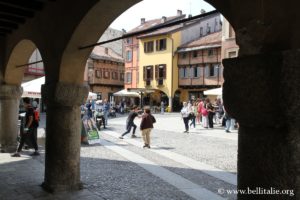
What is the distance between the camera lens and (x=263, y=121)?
228 cm

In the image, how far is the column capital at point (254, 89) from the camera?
2207mm

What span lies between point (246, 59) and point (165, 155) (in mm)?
8413

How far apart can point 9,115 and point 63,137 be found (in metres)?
4.55

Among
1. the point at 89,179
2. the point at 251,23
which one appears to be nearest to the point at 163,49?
the point at 89,179

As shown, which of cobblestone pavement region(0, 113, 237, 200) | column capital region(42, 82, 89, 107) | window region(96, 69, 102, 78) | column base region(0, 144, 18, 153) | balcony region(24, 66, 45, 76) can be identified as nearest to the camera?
column capital region(42, 82, 89, 107)

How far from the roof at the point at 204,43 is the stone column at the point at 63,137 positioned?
32.5 meters

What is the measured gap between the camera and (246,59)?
2.36 metres

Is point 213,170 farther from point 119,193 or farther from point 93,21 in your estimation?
point 93,21

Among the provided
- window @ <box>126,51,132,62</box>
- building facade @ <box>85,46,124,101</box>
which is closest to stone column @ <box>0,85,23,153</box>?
building facade @ <box>85,46,124,101</box>

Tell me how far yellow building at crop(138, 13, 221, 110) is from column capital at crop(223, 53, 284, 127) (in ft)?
127

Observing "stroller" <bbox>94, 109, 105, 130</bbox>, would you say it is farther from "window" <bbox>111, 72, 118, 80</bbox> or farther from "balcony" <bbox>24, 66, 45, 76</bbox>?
"window" <bbox>111, 72, 118, 80</bbox>

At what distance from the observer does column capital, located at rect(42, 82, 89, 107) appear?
5.87 m

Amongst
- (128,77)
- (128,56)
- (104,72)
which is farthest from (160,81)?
(104,72)

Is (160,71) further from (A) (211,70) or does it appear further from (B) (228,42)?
(B) (228,42)
